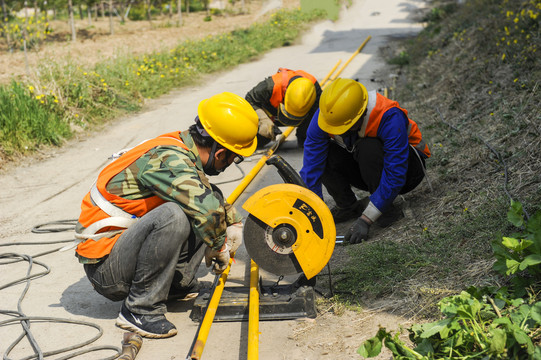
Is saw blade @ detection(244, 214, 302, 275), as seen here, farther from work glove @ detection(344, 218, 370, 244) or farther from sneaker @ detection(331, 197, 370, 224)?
sneaker @ detection(331, 197, 370, 224)

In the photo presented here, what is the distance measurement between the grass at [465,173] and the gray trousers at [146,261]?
1.15 metres

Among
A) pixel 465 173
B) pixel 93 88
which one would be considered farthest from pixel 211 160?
pixel 93 88

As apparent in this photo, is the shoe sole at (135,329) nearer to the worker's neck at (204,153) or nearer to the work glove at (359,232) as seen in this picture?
the worker's neck at (204,153)

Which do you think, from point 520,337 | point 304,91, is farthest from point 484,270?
point 304,91

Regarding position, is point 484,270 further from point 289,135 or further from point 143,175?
point 289,135

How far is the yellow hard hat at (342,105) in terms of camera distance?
13.7 ft

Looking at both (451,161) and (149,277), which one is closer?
(149,277)

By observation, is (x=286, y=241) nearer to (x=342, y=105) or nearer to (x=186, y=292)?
(x=186, y=292)

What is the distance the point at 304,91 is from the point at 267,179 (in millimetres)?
1035

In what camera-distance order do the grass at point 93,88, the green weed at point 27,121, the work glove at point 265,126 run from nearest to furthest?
the work glove at point 265,126
the green weed at point 27,121
the grass at point 93,88

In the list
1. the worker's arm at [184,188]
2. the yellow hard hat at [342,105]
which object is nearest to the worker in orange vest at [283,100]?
the yellow hard hat at [342,105]

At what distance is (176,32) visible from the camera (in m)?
22.8

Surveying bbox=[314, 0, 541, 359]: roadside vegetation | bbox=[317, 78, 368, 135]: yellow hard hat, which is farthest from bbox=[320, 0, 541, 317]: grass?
bbox=[317, 78, 368, 135]: yellow hard hat

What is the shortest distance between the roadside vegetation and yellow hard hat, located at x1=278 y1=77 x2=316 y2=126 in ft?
4.66
